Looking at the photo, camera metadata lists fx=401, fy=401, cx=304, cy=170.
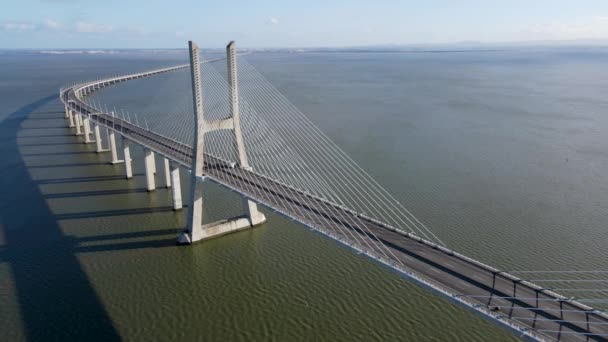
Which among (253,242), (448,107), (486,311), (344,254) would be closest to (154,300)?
(253,242)

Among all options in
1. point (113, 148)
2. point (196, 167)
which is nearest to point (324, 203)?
point (196, 167)

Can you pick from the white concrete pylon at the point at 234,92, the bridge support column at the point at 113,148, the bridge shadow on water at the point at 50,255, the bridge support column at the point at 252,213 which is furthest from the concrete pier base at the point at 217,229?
the bridge support column at the point at 113,148

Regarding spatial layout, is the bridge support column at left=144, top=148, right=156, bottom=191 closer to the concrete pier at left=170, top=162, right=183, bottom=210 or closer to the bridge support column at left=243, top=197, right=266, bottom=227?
the concrete pier at left=170, top=162, right=183, bottom=210

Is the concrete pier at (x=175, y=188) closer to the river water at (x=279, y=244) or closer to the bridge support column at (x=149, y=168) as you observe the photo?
the river water at (x=279, y=244)

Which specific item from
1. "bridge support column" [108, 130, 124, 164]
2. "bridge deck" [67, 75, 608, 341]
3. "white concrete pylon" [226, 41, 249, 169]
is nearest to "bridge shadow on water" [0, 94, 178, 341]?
"bridge support column" [108, 130, 124, 164]

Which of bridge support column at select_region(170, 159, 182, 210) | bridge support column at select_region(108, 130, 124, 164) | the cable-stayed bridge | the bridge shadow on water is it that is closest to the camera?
the cable-stayed bridge

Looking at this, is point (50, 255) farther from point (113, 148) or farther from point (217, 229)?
point (113, 148)
